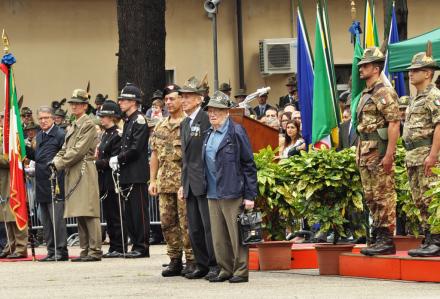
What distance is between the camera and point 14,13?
32312 mm

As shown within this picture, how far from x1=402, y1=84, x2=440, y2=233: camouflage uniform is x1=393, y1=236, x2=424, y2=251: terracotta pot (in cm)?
128

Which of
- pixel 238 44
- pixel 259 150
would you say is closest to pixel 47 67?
pixel 238 44

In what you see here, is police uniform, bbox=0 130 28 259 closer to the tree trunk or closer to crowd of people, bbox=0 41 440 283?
crowd of people, bbox=0 41 440 283

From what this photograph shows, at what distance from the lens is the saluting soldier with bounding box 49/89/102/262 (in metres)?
18.9

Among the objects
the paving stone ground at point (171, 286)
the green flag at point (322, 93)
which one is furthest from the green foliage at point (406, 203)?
the green flag at point (322, 93)

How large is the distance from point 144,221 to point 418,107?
5667 millimetres

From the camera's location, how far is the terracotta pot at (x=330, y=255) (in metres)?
15.3

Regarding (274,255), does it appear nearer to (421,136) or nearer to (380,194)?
(380,194)

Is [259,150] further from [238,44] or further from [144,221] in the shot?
[238,44]

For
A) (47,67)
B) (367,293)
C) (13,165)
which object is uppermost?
(47,67)

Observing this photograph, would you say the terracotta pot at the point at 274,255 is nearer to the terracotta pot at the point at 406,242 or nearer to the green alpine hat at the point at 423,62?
the terracotta pot at the point at 406,242

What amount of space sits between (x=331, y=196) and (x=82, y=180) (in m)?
4.72

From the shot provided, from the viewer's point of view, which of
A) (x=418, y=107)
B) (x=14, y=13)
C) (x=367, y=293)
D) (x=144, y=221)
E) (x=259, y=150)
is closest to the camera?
(x=367, y=293)

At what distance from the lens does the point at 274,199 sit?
1594cm
